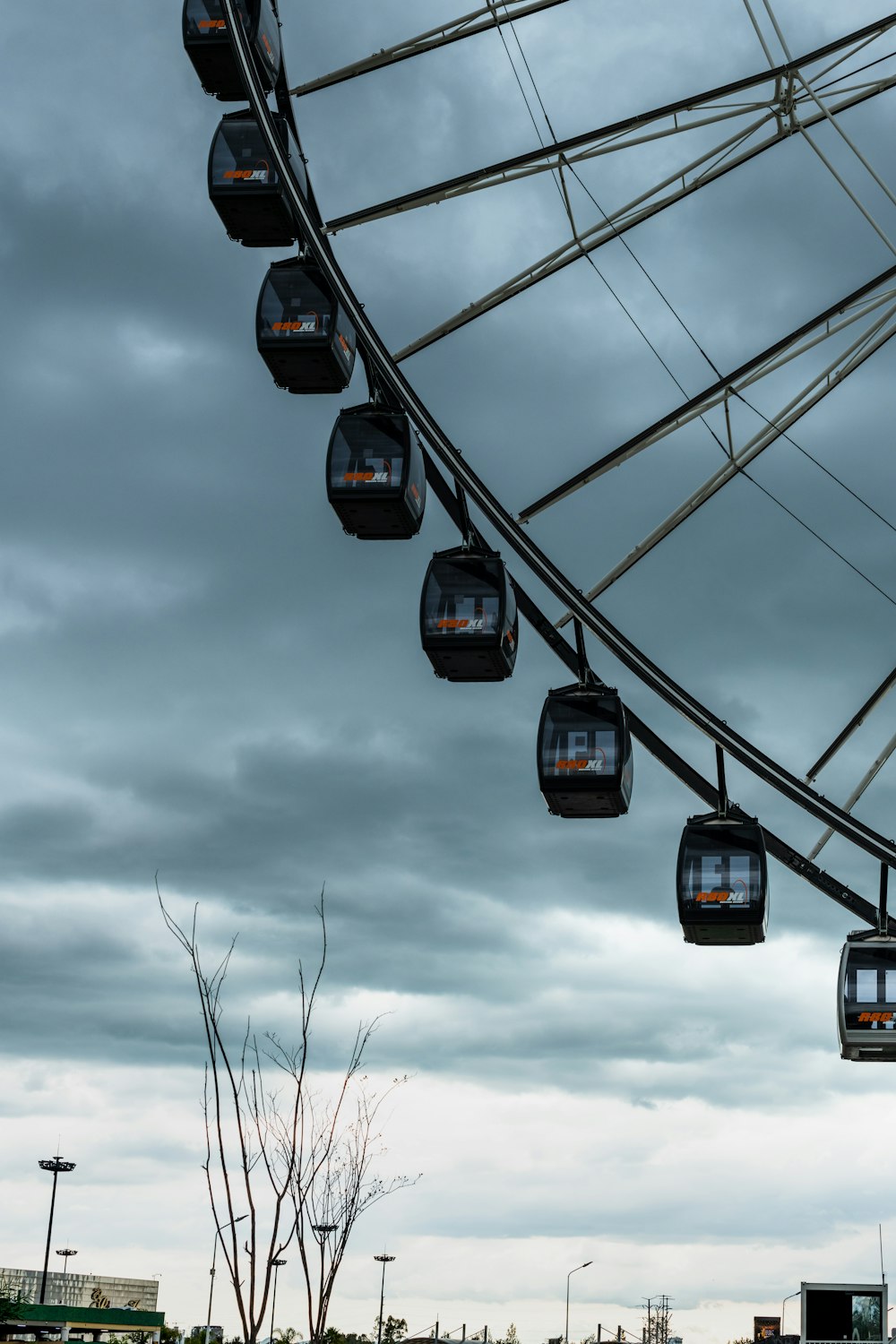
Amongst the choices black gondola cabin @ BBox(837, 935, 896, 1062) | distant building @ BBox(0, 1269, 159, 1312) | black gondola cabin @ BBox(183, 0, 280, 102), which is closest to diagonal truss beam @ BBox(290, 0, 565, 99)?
black gondola cabin @ BBox(183, 0, 280, 102)

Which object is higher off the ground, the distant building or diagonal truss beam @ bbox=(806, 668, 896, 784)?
diagonal truss beam @ bbox=(806, 668, 896, 784)

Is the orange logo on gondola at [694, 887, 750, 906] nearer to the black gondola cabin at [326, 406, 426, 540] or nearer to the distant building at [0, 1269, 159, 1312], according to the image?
the black gondola cabin at [326, 406, 426, 540]

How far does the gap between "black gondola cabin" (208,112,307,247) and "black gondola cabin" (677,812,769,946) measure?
310 inches

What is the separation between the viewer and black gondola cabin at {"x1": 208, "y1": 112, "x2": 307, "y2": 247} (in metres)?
17.5

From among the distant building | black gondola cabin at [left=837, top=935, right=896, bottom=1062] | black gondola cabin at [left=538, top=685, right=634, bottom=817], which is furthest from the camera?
the distant building

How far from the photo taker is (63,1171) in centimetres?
10619

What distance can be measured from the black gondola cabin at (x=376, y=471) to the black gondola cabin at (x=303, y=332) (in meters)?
0.54

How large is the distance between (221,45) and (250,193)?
5.04ft

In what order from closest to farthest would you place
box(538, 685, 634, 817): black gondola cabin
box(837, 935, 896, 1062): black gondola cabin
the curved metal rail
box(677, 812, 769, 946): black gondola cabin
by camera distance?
the curved metal rail < box(538, 685, 634, 817): black gondola cabin < box(677, 812, 769, 946): black gondola cabin < box(837, 935, 896, 1062): black gondola cabin

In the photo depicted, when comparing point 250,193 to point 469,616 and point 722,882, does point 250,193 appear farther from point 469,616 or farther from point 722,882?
point 722,882

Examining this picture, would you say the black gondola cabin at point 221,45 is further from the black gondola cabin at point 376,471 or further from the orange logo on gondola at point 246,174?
the black gondola cabin at point 376,471

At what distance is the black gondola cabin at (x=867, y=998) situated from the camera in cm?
1952

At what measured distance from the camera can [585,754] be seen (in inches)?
711

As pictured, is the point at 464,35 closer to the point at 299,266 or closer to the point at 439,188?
the point at 439,188
